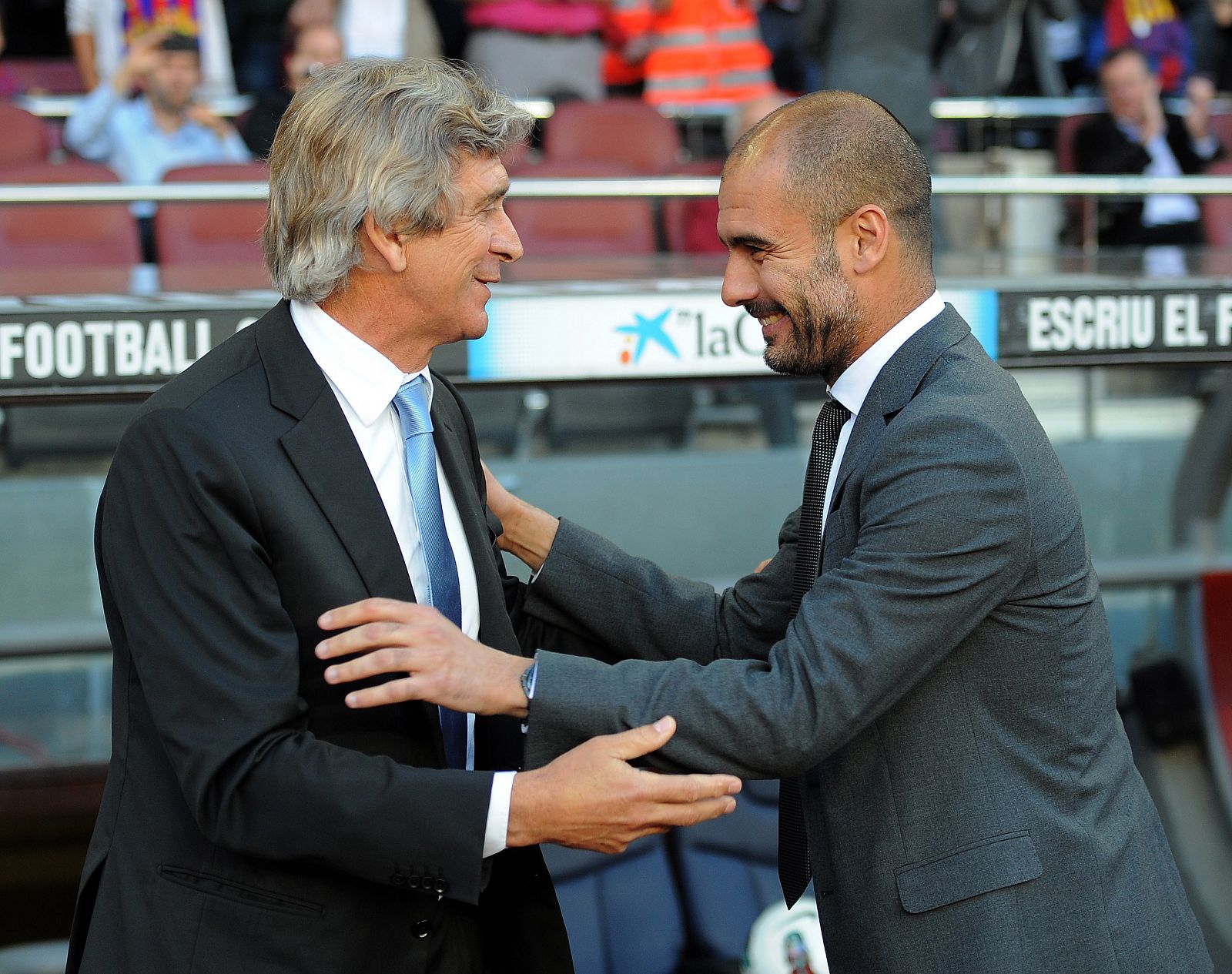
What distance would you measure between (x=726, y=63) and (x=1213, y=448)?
2.81m

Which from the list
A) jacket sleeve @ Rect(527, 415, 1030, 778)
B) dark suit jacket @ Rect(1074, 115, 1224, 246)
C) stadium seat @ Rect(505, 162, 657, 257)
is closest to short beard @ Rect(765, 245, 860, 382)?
jacket sleeve @ Rect(527, 415, 1030, 778)

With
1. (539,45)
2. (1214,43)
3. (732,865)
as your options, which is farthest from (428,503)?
(1214,43)

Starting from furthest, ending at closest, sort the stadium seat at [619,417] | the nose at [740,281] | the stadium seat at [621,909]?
1. the stadium seat at [619,417]
2. the stadium seat at [621,909]
3. the nose at [740,281]

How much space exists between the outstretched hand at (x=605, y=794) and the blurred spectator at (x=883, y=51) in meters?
3.84

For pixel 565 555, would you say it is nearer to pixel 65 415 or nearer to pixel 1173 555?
pixel 1173 555

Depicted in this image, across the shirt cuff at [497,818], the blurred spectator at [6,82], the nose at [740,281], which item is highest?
the blurred spectator at [6,82]

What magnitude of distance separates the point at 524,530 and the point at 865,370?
632 millimetres

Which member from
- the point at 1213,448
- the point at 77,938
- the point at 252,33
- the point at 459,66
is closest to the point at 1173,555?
the point at 1213,448

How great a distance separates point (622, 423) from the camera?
→ 5.77 meters

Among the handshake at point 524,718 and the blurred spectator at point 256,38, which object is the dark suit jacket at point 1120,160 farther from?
the handshake at point 524,718

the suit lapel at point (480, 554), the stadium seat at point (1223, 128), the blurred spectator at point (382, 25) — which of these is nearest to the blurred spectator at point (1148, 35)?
the stadium seat at point (1223, 128)

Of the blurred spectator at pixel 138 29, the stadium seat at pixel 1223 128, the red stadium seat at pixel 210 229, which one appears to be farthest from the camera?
the stadium seat at pixel 1223 128

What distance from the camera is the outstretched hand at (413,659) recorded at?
163 centimetres

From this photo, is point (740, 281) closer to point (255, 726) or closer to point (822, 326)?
point (822, 326)
